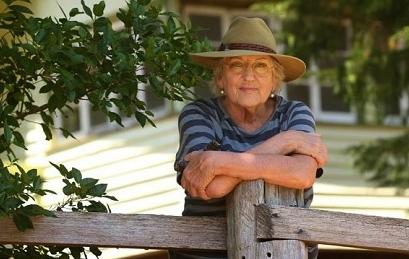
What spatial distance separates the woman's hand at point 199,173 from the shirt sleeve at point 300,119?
40 centimetres

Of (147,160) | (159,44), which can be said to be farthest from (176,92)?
(147,160)

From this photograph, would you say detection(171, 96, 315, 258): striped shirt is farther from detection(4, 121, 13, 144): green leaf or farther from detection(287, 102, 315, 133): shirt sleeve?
detection(4, 121, 13, 144): green leaf

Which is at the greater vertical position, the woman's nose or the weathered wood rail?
the woman's nose

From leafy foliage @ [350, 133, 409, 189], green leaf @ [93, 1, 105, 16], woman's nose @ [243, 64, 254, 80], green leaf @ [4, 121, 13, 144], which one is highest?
green leaf @ [93, 1, 105, 16]

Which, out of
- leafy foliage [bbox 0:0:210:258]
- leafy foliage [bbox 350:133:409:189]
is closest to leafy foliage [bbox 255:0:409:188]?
leafy foliage [bbox 350:133:409:189]

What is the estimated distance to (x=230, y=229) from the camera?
Answer: 4.00 meters

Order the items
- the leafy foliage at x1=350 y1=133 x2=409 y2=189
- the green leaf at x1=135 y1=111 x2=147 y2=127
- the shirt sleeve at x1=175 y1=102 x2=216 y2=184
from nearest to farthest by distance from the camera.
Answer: the shirt sleeve at x1=175 y1=102 x2=216 y2=184, the green leaf at x1=135 y1=111 x2=147 y2=127, the leafy foliage at x1=350 y1=133 x2=409 y2=189

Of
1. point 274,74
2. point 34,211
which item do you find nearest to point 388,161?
point 274,74

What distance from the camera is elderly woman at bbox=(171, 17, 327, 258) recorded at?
3938 millimetres

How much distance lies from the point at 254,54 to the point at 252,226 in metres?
0.57

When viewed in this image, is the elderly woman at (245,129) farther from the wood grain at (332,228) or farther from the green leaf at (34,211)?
the green leaf at (34,211)

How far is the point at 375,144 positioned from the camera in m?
10.9

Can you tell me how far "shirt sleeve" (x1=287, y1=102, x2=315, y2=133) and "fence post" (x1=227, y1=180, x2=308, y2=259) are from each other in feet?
1.08

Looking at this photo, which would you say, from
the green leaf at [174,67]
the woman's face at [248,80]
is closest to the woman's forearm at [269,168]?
the woman's face at [248,80]
